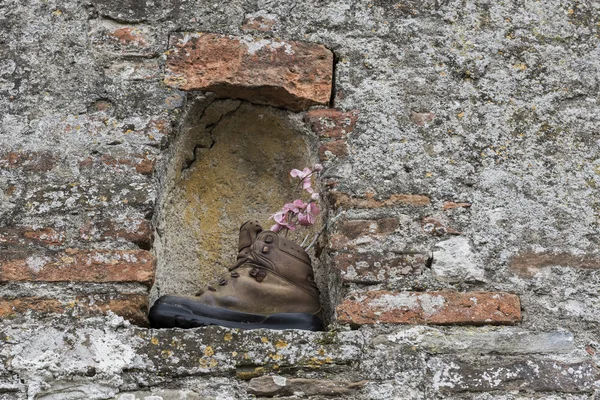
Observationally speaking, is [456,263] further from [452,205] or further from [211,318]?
[211,318]

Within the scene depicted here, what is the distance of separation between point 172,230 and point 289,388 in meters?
0.81

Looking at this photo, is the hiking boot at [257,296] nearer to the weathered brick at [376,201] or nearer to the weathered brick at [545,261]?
the weathered brick at [376,201]

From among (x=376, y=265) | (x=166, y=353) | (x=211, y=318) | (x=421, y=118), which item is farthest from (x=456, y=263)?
(x=166, y=353)

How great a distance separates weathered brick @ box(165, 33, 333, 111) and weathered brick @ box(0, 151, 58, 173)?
0.46 metres

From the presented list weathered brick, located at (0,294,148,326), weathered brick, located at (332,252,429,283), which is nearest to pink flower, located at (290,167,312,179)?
weathered brick, located at (332,252,429,283)

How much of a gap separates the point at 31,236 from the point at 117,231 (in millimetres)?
249

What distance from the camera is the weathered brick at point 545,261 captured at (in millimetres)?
2803

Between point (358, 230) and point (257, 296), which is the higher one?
point (358, 230)

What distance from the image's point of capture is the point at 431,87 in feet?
10.1

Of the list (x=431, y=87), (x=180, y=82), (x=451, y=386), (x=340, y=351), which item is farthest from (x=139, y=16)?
(x=451, y=386)

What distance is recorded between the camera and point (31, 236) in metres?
2.77

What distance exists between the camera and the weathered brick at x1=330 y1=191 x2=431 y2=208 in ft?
9.47

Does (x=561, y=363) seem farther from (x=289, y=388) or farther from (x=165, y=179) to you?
(x=165, y=179)

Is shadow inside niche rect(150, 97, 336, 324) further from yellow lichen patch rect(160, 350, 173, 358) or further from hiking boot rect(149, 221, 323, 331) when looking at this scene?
A: yellow lichen patch rect(160, 350, 173, 358)
